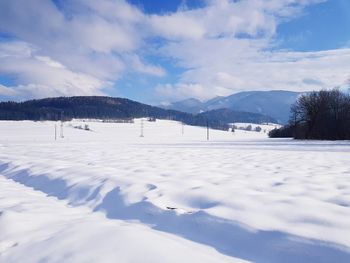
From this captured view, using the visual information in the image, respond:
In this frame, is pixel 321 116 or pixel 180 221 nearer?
pixel 180 221

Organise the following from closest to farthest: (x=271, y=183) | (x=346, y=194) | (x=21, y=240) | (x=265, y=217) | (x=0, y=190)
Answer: (x=21, y=240) < (x=265, y=217) < (x=346, y=194) < (x=271, y=183) < (x=0, y=190)

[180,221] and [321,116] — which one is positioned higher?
[321,116]

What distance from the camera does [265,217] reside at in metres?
5.29

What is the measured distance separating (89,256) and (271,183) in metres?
5.46

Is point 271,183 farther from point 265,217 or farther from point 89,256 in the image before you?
point 89,256

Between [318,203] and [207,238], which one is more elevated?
[318,203]

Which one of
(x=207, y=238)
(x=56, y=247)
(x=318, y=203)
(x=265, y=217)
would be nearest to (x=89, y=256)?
(x=56, y=247)

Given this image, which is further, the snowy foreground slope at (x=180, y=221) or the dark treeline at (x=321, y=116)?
the dark treeline at (x=321, y=116)

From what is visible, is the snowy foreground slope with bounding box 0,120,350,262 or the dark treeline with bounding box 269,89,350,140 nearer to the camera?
the snowy foreground slope with bounding box 0,120,350,262

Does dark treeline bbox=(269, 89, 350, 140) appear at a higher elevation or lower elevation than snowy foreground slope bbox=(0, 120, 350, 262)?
higher

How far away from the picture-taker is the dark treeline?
183ft

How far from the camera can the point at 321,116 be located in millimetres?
56906

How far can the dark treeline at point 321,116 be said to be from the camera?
5584 centimetres

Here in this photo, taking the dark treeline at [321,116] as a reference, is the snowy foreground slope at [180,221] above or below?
below
